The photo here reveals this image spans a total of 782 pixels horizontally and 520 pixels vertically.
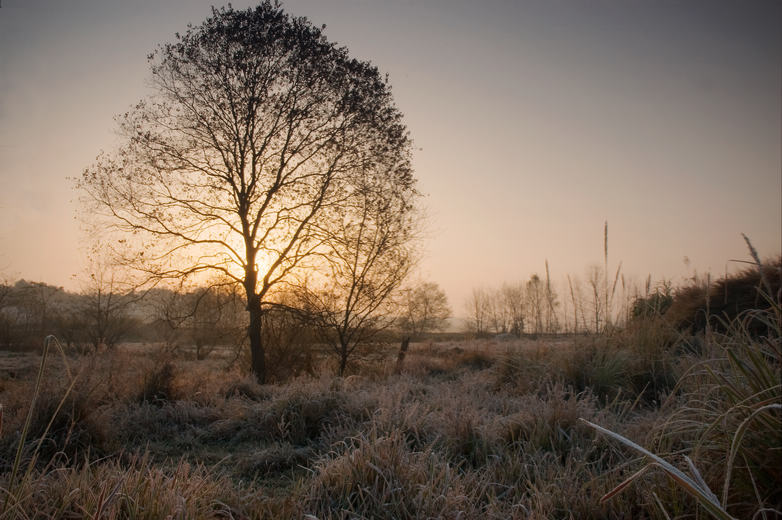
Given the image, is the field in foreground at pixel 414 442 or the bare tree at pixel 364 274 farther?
the bare tree at pixel 364 274

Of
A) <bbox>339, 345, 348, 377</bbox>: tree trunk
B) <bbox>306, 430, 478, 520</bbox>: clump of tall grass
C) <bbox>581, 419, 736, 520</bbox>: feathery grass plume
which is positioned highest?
<bbox>581, 419, 736, 520</bbox>: feathery grass plume

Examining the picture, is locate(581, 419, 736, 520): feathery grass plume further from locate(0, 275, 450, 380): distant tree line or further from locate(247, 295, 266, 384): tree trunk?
locate(247, 295, 266, 384): tree trunk

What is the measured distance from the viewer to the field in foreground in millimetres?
1746

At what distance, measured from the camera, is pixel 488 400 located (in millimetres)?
4375

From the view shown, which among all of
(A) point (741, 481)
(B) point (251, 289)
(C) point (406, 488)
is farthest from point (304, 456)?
(B) point (251, 289)

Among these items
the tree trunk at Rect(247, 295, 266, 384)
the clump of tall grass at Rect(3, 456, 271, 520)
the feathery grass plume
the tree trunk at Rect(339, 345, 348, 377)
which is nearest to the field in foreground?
the clump of tall grass at Rect(3, 456, 271, 520)

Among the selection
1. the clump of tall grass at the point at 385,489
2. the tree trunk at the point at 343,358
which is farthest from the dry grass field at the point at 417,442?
the tree trunk at the point at 343,358

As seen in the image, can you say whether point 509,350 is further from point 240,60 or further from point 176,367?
point 240,60

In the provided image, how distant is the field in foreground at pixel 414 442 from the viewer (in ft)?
5.73

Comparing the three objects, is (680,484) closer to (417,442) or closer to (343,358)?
(417,442)

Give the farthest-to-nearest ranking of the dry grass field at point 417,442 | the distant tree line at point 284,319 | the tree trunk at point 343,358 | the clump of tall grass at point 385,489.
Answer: the tree trunk at point 343,358
the distant tree line at point 284,319
the clump of tall grass at point 385,489
the dry grass field at point 417,442

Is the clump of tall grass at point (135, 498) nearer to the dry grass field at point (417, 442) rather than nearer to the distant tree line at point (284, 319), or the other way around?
the dry grass field at point (417, 442)

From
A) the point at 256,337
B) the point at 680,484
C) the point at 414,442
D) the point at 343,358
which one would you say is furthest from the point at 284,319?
the point at 680,484

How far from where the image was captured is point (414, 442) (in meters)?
3.17
